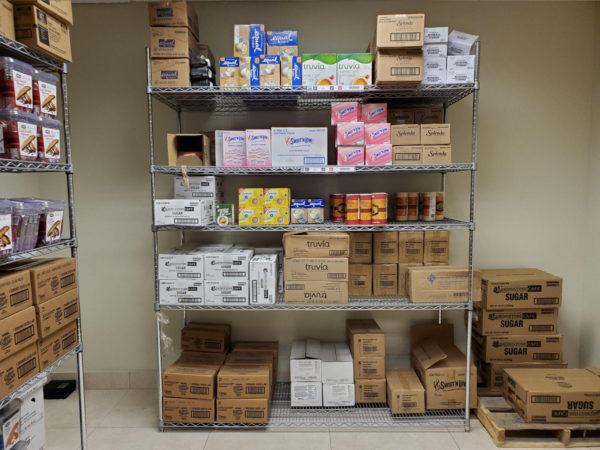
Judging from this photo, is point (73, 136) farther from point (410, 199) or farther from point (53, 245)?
point (410, 199)

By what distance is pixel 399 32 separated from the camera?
7.82ft

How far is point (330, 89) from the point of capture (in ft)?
8.20

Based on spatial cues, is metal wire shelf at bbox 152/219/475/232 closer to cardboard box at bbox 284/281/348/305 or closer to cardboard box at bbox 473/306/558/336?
cardboard box at bbox 284/281/348/305

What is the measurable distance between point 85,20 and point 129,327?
93.6 inches

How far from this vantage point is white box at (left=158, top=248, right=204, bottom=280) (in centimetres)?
260

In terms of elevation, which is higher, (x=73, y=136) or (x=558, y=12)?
(x=558, y=12)

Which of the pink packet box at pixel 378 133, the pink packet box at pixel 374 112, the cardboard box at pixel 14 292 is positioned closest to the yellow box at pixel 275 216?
the pink packet box at pixel 378 133

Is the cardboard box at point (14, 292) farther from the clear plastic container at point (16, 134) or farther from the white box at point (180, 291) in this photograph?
the white box at point (180, 291)

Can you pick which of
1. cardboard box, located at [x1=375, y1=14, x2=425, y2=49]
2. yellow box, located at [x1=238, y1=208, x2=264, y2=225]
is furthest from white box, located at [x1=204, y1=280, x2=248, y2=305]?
cardboard box, located at [x1=375, y1=14, x2=425, y2=49]

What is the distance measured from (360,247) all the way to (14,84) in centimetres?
208

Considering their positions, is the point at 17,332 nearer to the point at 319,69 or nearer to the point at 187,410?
the point at 187,410

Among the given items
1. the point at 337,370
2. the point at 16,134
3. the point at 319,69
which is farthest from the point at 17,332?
the point at 319,69

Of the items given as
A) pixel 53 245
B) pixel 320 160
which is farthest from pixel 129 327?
pixel 320 160

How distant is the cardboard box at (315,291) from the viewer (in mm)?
2613
